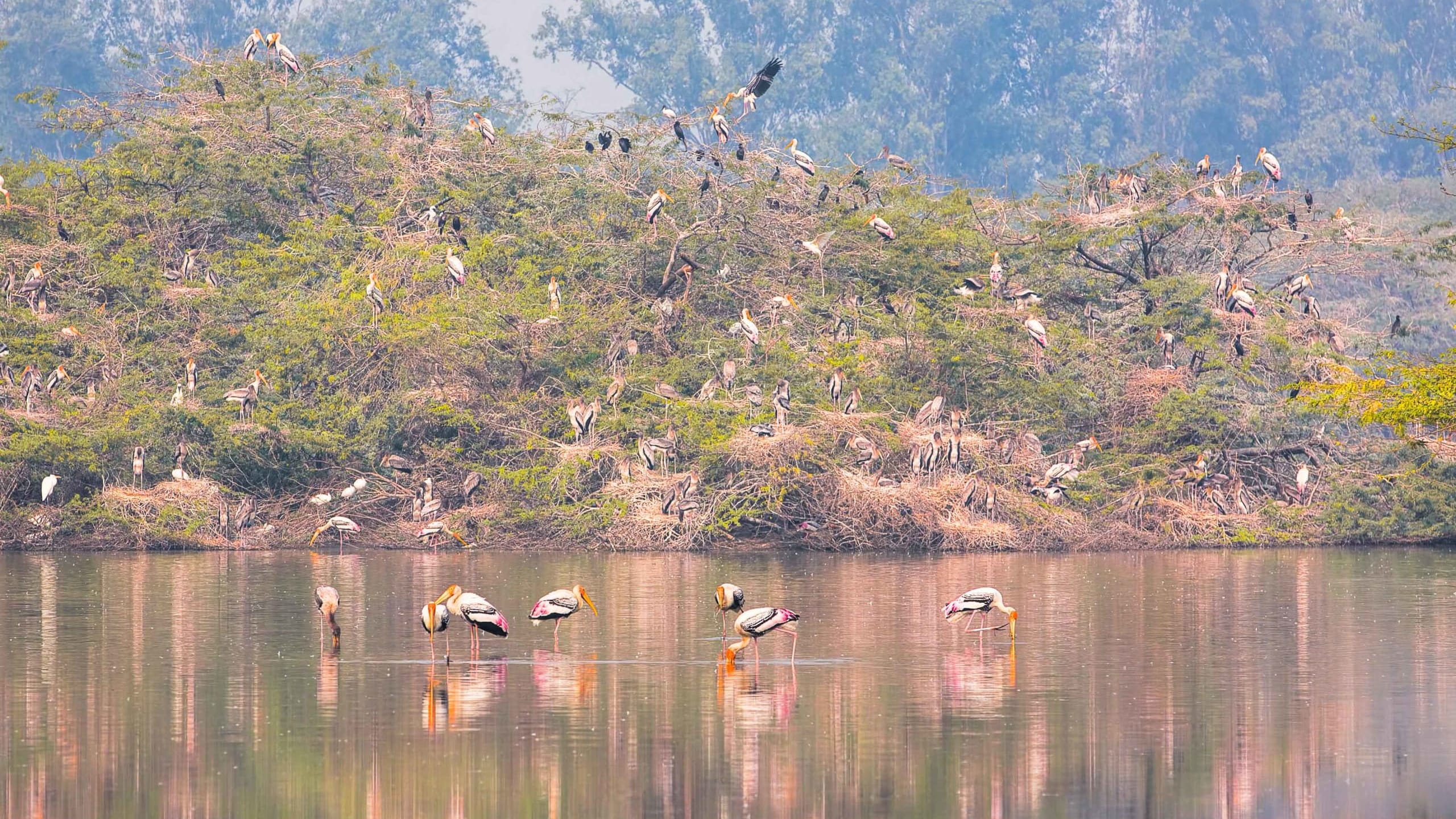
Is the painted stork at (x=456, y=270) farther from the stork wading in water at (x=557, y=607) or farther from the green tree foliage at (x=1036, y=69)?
the green tree foliage at (x=1036, y=69)

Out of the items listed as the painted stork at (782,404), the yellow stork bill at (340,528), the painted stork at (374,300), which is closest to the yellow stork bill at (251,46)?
the painted stork at (374,300)

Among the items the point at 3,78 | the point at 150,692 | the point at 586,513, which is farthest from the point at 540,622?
the point at 3,78

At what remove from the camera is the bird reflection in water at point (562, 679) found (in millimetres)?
13719

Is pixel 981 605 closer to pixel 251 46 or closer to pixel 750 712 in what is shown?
pixel 750 712

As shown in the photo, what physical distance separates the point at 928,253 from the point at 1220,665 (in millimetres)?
18973

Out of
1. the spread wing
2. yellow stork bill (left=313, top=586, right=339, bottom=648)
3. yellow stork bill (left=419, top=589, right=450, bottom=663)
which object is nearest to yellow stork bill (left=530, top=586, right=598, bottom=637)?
yellow stork bill (left=419, top=589, right=450, bottom=663)

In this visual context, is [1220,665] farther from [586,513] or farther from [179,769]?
[586,513]

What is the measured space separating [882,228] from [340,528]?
9.55 meters

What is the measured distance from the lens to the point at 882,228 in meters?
32.8

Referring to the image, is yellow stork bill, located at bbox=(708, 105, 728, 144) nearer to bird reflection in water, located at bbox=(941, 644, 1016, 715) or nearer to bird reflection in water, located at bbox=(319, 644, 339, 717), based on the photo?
bird reflection in water, located at bbox=(941, 644, 1016, 715)

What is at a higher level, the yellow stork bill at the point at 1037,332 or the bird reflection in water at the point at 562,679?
the yellow stork bill at the point at 1037,332

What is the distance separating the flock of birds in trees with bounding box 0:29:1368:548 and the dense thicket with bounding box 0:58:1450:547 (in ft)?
0.45

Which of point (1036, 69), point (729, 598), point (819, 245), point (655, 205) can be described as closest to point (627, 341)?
point (655, 205)

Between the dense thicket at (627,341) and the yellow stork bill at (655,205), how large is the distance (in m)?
0.29
